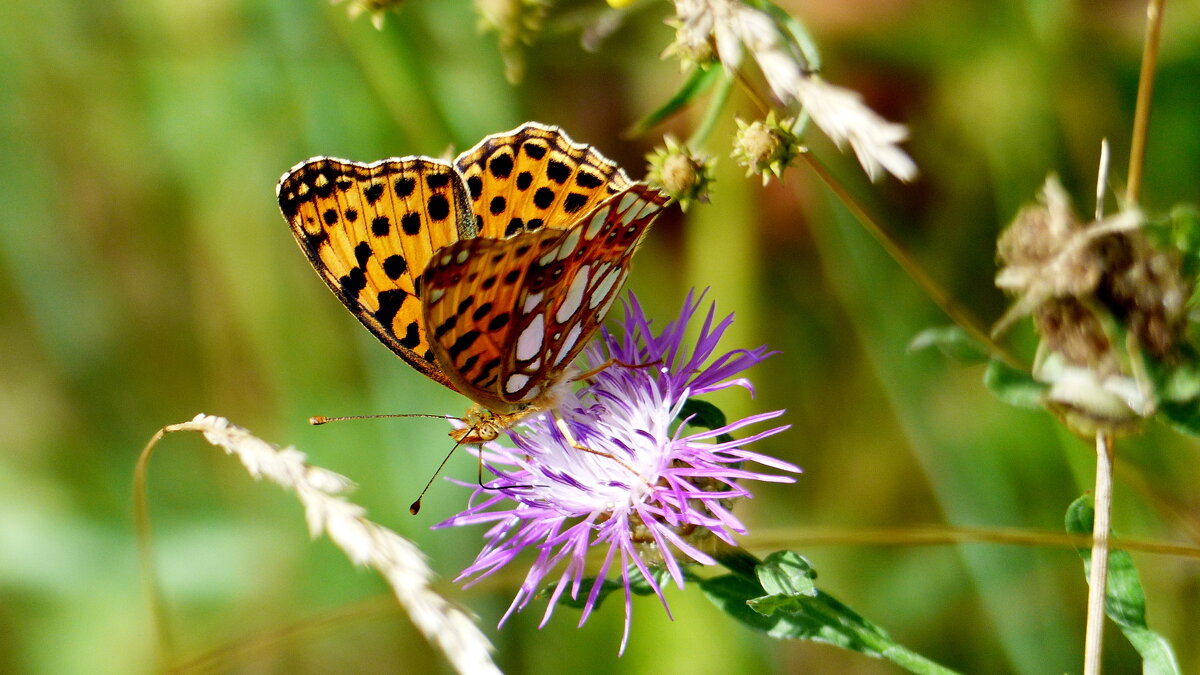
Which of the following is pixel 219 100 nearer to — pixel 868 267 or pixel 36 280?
pixel 36 280

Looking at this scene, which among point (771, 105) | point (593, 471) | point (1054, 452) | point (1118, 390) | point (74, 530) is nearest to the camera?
point (1118, 390)

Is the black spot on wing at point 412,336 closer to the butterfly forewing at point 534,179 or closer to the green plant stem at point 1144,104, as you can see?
the butterfly forewing at point 534,179

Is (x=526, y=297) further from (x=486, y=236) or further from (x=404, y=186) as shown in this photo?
(x=404, y=186)

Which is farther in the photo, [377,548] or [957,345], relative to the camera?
[957,345]

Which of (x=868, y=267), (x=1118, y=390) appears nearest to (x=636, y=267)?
(x=868, y=267)

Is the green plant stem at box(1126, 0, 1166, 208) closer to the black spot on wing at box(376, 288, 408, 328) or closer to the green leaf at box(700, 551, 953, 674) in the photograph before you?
the green leaf at box(700, 551, 953, 674)

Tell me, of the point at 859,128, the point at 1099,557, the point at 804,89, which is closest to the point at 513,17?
the point at 804,89
